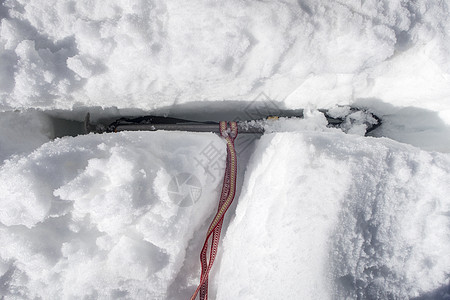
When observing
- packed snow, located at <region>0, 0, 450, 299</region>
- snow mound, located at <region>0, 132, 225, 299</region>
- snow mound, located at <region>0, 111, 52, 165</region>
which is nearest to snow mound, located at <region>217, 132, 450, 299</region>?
packed snow, located at <region>0, 0, 450, 299</region>

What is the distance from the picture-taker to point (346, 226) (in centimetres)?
85

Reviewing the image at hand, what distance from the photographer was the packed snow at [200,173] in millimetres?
861

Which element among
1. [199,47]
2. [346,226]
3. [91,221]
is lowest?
[91,221]

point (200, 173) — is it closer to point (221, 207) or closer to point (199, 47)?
point (221, 207)

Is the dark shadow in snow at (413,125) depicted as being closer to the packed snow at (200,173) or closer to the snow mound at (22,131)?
the packed snow at (200,173)

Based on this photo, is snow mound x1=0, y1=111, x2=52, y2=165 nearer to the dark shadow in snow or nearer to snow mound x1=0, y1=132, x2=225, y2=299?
snow mound x1=0, y1=132, x2=225, y2=299

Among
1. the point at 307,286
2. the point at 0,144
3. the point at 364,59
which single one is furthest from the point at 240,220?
the point at 0,144

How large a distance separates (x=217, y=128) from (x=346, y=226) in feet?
1.73

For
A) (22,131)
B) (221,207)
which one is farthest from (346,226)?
(22,131)

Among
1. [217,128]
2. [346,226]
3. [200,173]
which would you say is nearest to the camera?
[346,226]

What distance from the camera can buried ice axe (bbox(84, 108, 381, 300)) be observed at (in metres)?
1.05

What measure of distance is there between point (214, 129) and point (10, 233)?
656mm

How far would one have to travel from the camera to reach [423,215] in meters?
0.90

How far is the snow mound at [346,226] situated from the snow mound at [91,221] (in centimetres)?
23
